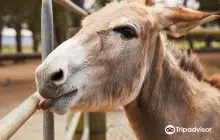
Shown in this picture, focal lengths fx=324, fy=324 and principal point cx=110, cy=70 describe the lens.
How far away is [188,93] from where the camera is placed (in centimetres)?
197

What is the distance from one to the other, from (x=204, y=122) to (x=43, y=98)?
96 cm

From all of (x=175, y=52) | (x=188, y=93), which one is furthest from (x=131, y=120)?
(x=175, y=52)

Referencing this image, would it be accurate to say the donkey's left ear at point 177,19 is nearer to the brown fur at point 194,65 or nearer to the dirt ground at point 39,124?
the brown fur at point 194,65

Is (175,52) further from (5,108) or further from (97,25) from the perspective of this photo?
(5,108)

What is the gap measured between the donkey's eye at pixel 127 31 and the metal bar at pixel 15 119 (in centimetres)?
60

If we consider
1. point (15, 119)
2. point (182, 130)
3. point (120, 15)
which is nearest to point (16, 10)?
point (120, 15)

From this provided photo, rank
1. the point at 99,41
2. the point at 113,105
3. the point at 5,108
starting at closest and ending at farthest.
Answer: the point at 99,41 → the point at 113,105 → the point at 5,108

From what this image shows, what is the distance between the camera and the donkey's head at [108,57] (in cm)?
145

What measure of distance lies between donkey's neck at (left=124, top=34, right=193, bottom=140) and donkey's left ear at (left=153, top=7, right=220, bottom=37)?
15 cm

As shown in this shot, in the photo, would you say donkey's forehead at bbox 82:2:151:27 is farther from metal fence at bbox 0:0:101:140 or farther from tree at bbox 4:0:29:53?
tree at bbox 4:0:29:53

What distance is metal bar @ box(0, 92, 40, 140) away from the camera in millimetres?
990

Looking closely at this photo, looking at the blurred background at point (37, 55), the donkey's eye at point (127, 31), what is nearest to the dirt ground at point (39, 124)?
the blurred background at point (37, 55)

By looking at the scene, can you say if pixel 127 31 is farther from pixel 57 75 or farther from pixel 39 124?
pixel 39 124

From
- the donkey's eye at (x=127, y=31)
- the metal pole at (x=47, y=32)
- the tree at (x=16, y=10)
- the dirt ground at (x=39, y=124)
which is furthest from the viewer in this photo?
the tree at (x=16, y=10)
